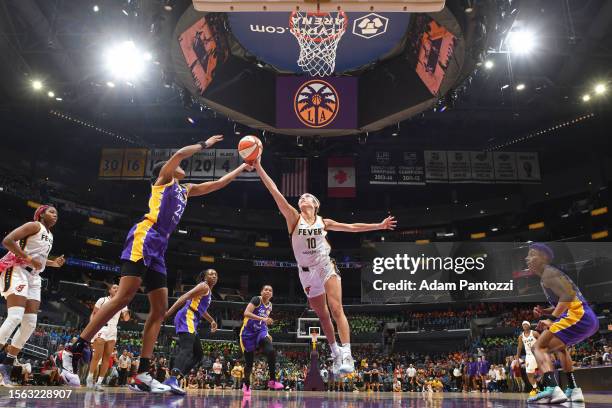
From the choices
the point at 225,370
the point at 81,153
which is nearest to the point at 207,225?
the point at 81,153

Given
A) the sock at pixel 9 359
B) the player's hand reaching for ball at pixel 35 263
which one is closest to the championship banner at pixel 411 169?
the player's hand reaching for ball at pixel 35 263

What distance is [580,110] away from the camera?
26.1 m

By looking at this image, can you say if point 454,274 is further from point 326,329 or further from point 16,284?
point 16,284

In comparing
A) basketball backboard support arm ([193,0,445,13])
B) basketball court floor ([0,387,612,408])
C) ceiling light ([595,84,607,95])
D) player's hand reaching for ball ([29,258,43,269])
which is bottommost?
basketball court floor ([0,387,612,408])

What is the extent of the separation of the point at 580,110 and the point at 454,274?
15.3 meters

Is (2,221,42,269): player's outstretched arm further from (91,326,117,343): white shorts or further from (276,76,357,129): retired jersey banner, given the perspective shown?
(276,76,357,129): retired jersey banner

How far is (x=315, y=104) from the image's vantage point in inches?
612

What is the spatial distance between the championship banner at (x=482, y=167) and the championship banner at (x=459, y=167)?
256 millimetres

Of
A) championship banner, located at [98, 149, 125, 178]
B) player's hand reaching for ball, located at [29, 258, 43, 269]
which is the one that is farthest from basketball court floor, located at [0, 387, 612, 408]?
championship banner, located at [98, 149, 125, 178]

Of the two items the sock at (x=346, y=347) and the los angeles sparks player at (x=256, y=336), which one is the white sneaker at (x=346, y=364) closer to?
the sock at (x=346, y=347)

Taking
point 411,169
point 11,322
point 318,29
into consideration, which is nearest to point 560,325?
point 11,322

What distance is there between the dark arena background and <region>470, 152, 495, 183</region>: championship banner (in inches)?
4.4

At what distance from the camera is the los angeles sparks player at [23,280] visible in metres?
5.99

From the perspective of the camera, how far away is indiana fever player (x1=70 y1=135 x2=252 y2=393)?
4652mm
